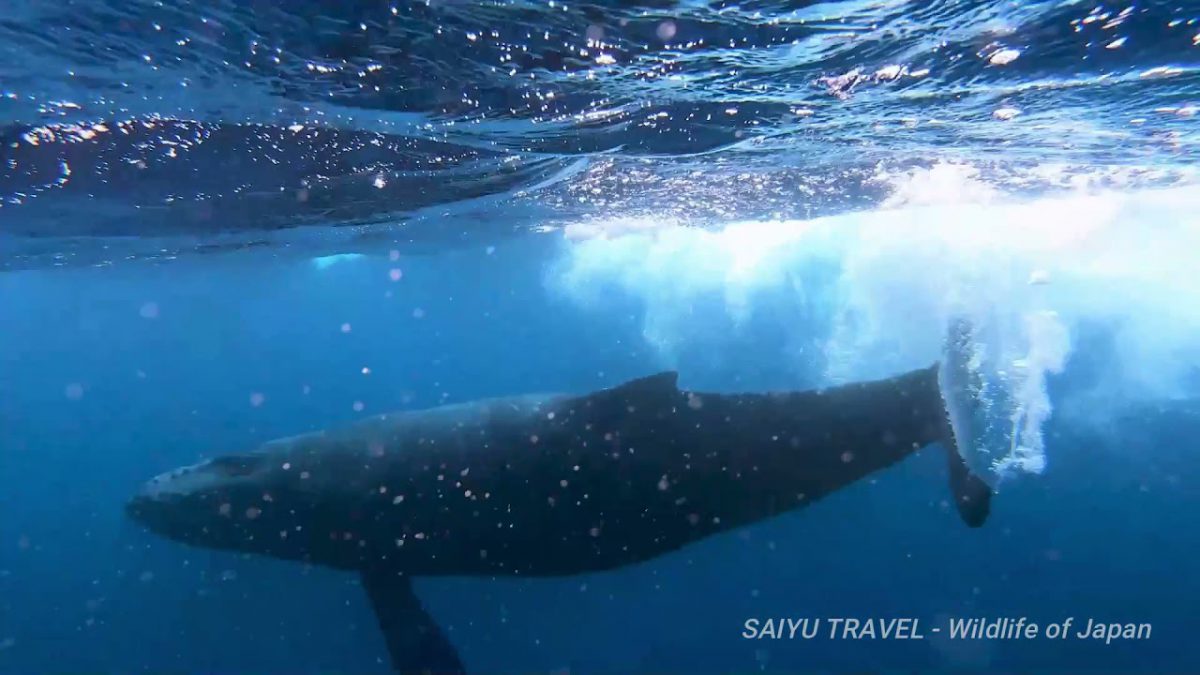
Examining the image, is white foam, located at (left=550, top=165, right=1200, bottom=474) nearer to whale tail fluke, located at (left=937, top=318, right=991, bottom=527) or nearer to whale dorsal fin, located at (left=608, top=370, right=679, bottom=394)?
whale tail fluke, located at (left=937, top=318, right=991, bottom=527)

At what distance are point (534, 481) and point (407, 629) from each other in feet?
10.4

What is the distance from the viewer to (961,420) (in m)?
12.1

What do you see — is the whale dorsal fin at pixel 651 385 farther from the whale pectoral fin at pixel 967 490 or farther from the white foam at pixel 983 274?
the white foam at pixel 983 274

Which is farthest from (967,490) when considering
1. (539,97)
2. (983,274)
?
(983,274)

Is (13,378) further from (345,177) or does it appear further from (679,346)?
(345,177)

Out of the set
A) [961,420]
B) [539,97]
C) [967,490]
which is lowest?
[961,420]

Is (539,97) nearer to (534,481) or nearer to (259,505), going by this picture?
(534,481)

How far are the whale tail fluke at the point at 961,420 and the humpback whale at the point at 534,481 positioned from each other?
4 cm

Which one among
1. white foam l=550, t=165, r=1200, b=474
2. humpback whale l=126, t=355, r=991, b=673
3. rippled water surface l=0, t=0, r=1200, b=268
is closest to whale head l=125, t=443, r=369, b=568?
humpback whale l=126, t=355, r=991, b=673

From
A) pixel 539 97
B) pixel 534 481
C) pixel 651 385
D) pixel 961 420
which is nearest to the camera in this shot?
pixel 539 97

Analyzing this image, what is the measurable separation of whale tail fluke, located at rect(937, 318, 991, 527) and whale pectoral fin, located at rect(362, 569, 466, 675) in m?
7.57

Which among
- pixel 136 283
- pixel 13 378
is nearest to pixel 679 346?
pixel 136 283

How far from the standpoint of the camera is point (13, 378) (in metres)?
114

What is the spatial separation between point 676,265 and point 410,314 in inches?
2048
